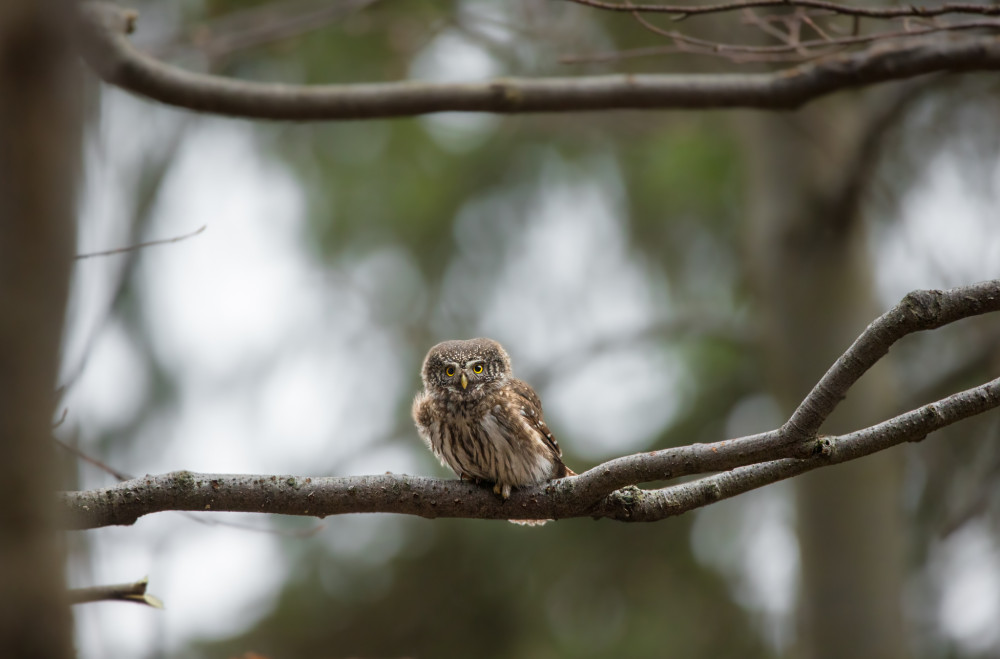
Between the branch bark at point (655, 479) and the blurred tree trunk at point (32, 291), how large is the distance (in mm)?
1134

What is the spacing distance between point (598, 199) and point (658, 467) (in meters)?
6.51

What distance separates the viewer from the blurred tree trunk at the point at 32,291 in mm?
1234

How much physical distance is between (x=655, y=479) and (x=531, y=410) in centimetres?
174

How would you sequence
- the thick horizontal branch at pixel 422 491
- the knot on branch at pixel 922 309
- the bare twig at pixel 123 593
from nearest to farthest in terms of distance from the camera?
the knot on branch at pixel 922 309 < the thick horizontal branch at pixel 422 491 < the bare twig at pixel 123 593

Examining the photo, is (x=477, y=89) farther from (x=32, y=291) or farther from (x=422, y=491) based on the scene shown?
(x=32, y=291)

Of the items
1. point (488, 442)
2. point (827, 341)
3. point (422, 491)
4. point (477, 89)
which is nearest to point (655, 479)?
point (422, 491)

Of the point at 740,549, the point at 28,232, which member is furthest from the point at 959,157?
the point at 28,232

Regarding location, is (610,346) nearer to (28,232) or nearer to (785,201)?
(785,201)

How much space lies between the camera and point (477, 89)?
4043mm

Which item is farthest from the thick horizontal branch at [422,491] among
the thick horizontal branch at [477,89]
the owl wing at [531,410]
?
the thick horizontal branch at [477,89]

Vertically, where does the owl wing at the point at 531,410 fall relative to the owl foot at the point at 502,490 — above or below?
above

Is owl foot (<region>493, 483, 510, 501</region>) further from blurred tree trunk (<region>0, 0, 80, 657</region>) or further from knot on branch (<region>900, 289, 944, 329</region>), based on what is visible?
blurred tree trunk (<region>0, 0, 80, 657</region>)

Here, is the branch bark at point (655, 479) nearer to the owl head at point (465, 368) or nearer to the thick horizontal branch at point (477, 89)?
the owl head at point (465, 368)

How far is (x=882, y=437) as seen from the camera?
246cm
